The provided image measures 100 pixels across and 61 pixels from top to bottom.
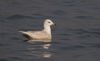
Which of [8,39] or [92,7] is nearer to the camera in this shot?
[8,39]

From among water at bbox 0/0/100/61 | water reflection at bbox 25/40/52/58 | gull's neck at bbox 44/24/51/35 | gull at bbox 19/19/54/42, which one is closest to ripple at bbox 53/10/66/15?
water at bbox 0/0/100/61

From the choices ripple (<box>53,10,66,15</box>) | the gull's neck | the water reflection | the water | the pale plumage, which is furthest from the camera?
ripple (<box>53,10,66,15</box>)

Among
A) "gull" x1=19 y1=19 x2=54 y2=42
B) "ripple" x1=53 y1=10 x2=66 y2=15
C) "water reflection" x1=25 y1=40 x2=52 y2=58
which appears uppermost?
"ripple" x1=53 y1=10 x2=66 y2=15

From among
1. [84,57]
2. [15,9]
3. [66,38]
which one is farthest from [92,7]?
[84,57]

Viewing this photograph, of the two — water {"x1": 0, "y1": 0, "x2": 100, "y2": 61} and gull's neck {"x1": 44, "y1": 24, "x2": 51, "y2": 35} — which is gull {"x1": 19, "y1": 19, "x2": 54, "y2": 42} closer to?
gull's neck {"x1": 44, "y1": 24, "x2": 51, "y2": 35}

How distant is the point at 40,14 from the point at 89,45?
207 inches

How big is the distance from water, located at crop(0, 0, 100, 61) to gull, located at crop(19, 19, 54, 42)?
0.74ft

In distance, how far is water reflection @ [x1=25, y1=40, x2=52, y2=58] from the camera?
61.0ft

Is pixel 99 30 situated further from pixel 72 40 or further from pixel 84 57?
pixel 84 57

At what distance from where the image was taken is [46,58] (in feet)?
59.8

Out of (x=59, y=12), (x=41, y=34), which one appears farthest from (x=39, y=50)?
(x=59, y=12)

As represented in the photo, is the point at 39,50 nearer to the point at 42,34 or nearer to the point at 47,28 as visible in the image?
the point at 42,34

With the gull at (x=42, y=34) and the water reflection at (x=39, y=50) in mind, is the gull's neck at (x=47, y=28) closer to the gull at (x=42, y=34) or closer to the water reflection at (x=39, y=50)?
the gull at (x=42, y=34)

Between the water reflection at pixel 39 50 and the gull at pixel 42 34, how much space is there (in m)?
0.23
